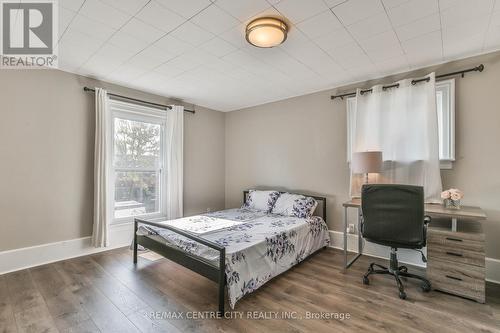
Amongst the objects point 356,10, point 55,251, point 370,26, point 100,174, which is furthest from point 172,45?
point 55,251

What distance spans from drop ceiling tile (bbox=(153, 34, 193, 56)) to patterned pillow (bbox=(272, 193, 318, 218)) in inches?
99.6

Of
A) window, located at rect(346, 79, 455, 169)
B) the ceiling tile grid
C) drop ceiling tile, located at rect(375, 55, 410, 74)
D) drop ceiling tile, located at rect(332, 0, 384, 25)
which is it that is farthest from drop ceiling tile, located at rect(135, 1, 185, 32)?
window, located at rect(346, 79, 455, 169)

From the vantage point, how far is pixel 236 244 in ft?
7.70

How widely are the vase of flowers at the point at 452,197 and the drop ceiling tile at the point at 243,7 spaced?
8.52 feet

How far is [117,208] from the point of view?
3.71 m

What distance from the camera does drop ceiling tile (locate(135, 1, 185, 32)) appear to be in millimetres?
1932

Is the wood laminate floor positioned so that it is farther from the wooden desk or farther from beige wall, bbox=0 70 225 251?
beige wall, bbox=0 70 225 251

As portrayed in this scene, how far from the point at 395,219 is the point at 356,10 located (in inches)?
75.5

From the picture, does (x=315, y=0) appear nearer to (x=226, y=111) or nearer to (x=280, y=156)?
(x=280, y=156)

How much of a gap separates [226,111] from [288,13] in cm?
341

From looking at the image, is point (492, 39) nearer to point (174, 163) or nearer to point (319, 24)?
point (319, 24)

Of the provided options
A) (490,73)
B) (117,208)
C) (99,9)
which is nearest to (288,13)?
(99,9)

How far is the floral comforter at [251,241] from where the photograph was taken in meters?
2.18

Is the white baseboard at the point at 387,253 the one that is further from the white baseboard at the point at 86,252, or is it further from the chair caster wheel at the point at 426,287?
the chair caster wheel at the point at 426,287
